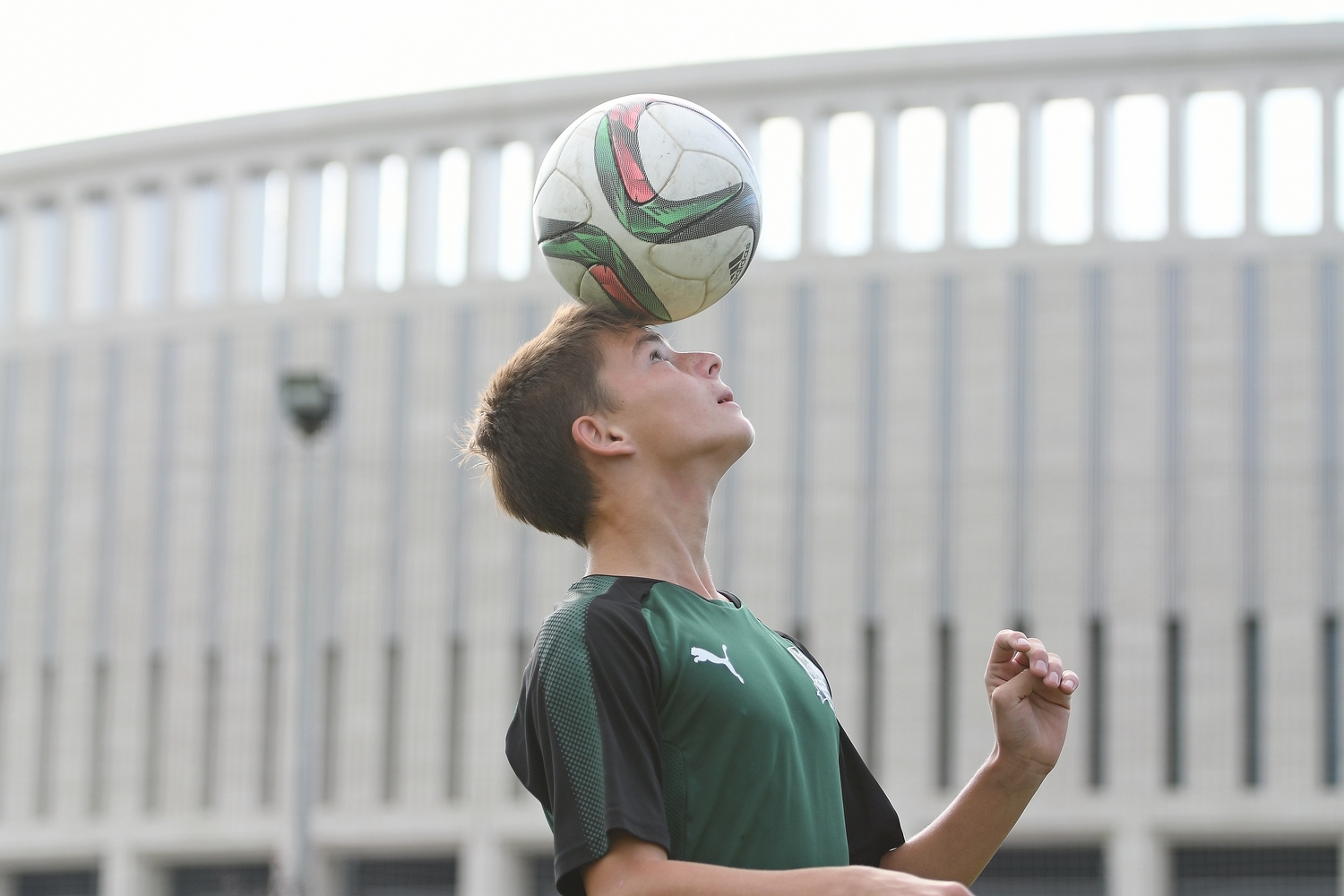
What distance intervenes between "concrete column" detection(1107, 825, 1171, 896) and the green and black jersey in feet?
95.8

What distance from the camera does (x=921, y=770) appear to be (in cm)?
3136

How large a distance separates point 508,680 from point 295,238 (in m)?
10.6

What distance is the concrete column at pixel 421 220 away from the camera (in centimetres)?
3488

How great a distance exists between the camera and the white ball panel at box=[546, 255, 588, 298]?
345cm

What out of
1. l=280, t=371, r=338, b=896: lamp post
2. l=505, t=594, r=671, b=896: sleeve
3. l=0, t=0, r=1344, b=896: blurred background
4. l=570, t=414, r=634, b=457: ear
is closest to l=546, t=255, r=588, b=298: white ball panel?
l=570, t=414, r=634, b=457: ear

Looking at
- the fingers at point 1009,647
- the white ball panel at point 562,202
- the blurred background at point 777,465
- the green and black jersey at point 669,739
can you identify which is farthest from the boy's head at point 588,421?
the blurred background at point 777,465

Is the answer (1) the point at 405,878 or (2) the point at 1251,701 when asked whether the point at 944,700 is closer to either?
(2) the point at 1251,701

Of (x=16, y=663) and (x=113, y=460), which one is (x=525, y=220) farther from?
(x=16, y=663)

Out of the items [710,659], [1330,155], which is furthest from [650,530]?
[1330,155]

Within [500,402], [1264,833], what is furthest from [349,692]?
[500,402]

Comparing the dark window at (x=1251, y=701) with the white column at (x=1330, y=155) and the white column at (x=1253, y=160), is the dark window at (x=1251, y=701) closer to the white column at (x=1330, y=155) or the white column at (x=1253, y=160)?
the white column at (x=1253, y=160)

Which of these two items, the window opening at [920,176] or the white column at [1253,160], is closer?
the white column at [1253,160]

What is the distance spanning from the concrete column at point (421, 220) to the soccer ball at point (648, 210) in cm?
3158

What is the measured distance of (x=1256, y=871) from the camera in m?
31.0
